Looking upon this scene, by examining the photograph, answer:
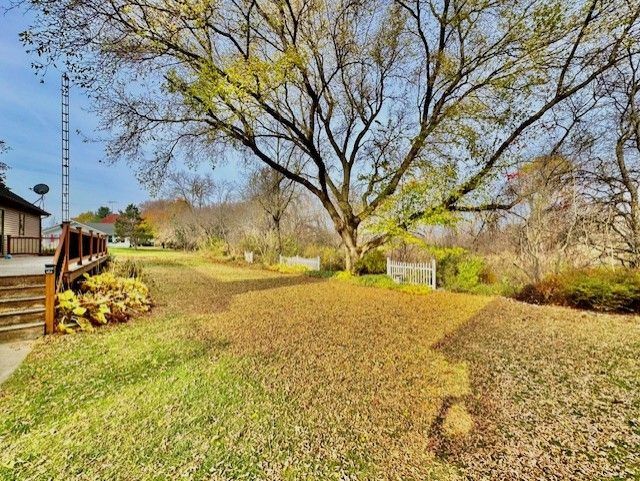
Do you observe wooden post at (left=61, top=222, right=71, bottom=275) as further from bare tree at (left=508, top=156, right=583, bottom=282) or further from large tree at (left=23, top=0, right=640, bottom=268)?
bare tree at (left=508, top=156, right=583, bottom=282)

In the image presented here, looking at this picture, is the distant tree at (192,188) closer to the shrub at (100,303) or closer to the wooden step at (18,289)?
the shrub at (100,303)

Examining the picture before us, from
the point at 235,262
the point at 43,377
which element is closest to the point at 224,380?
the point at 43,377

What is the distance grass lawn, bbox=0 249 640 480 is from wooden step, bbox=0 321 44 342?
412 millimetres

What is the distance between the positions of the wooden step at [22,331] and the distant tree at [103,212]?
257 ft

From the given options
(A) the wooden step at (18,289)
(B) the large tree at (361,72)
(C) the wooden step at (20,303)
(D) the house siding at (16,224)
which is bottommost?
(C) the wooden step at (20,303)

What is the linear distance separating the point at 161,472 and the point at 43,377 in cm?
240

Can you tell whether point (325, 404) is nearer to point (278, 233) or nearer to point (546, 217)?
point (546, 217)

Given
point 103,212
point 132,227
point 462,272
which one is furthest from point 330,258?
point 103,212

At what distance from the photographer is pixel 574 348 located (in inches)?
176

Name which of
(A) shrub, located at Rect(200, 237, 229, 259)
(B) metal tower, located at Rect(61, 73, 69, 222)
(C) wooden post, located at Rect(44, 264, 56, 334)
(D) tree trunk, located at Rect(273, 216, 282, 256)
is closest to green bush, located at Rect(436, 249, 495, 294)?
(C) wooden post, located at Rect(44, 264, 56, 334)

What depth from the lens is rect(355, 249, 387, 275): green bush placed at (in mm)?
12758

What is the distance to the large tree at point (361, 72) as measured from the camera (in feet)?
27.8

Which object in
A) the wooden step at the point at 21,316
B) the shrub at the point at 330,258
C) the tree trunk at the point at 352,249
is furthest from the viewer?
the shrub at the point at 330,258

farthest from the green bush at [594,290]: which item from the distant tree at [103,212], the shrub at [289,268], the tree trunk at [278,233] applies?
the distant tree at [103,212]
